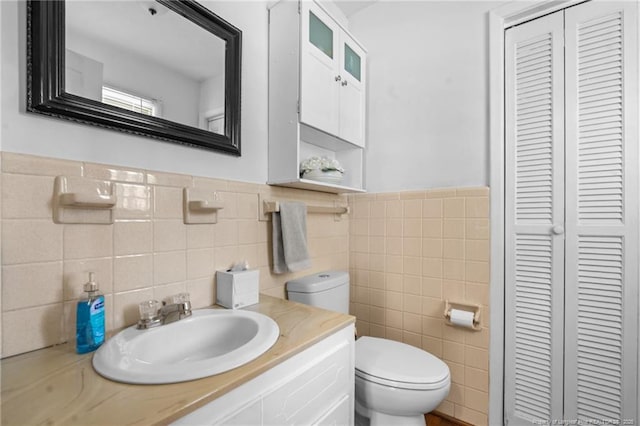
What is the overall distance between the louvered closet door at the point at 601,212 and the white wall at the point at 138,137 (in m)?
1.39

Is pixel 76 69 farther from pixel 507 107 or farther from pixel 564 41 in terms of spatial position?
pixel 564 41

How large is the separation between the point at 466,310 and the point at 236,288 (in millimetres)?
1142

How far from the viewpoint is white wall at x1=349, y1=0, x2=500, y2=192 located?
1.53 m

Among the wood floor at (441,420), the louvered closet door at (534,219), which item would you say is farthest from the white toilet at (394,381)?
the louvered closet door at (534,219)

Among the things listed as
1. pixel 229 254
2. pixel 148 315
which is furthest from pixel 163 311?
pixel 229 254

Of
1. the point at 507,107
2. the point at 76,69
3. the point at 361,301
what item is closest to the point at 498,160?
the point at 507,107

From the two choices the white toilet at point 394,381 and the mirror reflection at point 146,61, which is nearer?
the mirror reflection at point 146,61

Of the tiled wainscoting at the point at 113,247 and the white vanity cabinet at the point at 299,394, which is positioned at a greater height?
the tiled wainscoting at the point at 113,247

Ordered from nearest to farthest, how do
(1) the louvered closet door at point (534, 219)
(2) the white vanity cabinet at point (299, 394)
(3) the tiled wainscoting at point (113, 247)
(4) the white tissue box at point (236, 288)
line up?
(2) the white vanity cabinet at point (299, 394), (3) the tiled wainscoting at point (113, 247), (4) the white tissue box at point (236, 288), (1) the louvered closet door at point (534, 219)

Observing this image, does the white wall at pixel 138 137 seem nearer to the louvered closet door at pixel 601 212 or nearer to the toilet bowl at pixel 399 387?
the toilet bowl at pixel 399 387

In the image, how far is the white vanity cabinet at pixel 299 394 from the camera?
0.64 meters

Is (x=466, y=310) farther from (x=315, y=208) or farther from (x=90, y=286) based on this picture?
(x=90, y=286)

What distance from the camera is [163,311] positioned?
933 mm

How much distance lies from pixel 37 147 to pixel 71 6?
0.41m
